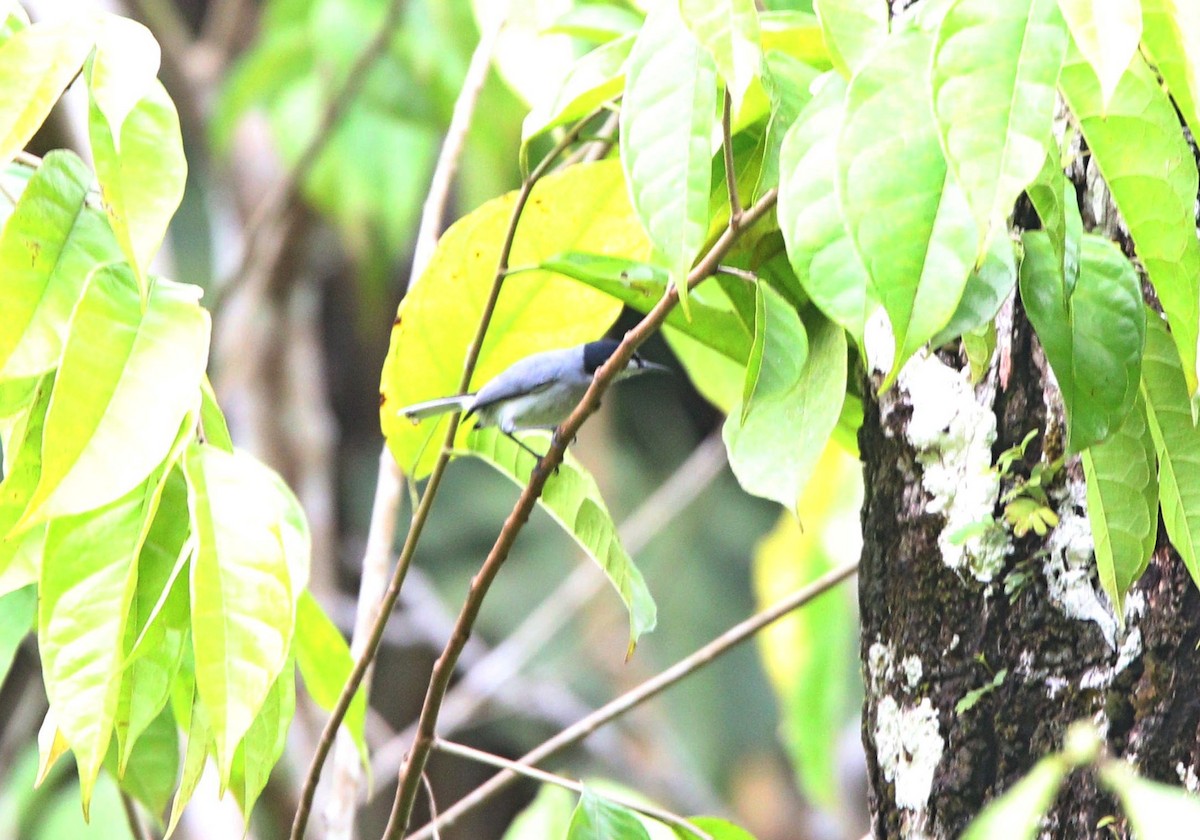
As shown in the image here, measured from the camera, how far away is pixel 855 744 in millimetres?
3461

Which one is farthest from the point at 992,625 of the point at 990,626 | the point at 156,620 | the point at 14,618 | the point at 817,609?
the point at 817,609

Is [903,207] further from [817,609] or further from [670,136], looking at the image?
[817,609]

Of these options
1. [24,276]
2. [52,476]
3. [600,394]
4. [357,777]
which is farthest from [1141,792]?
[357,777]

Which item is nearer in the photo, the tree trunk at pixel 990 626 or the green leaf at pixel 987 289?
the green leaf at pixel 987 289

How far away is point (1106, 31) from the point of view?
1.62ft

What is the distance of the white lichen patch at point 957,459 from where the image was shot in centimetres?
83

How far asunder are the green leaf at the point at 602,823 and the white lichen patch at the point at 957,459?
276 millimetres

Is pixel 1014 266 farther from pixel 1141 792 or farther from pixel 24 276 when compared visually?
pixel 24 276

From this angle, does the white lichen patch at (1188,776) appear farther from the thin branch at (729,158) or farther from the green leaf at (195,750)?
the green leaf at (195,750)

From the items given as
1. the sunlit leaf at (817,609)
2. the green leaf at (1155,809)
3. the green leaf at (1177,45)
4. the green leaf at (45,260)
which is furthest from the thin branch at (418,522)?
the sunlit leaf at (817,609)

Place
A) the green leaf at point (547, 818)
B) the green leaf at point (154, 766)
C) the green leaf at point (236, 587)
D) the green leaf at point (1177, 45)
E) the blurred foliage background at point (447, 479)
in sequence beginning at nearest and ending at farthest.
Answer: the green leaf at point (1177, 45)
the green leaf at point (236, 587)
the green leaf at point (154, 766)
the green leaf at point (547, 818)
the blurred foliage background at point (447, 479)

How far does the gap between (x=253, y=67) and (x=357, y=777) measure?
5.26 ft

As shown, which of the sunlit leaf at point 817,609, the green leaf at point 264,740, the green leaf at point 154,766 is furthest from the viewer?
the sunlit leaf at point 817,609

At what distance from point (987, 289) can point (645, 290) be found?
10.5 inches
